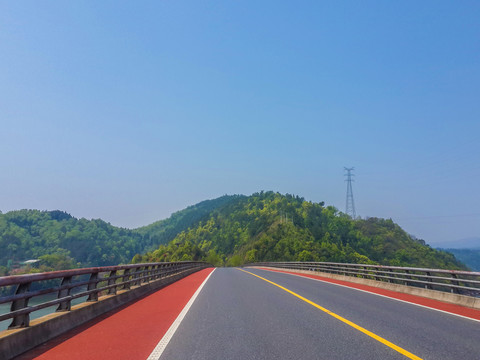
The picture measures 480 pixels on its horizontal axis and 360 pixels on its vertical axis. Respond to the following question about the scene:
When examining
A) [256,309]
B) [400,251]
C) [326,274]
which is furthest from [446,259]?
[256,309]

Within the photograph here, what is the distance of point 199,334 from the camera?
24.6 feet

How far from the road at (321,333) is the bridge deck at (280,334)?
2cm

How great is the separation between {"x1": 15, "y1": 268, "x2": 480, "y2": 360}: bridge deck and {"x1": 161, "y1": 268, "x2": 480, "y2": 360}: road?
2cm

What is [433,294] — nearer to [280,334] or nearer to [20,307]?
[280,334]

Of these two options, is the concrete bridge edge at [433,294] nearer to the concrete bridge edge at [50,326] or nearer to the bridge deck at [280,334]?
the bridge deck at [280,334]

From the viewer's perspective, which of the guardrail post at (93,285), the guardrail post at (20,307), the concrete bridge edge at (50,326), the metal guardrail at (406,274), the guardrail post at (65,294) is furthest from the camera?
the metal guardrail at (406,274)

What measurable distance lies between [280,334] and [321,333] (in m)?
0.80

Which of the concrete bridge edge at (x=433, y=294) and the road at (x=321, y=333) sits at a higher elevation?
the concrete bridge edge at (x=433, y=294)

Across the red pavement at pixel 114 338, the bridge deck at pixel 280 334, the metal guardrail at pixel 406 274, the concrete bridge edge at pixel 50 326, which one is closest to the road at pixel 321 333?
the bridge deck at pixel 280 334

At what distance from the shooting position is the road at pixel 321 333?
6.07 metres

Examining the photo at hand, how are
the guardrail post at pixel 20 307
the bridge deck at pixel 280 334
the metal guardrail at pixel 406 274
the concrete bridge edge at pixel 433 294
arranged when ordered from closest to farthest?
the bridge deck at pixel 280 334
the guardrail post at pixel 20 307
the concrete bridge edge at pixel 433 294
the metal guardrail at pixel 406 274

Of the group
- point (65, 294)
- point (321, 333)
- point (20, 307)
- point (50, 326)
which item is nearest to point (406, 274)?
point (321, 333)

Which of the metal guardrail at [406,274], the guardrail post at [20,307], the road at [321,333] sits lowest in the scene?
the road at [321,333]

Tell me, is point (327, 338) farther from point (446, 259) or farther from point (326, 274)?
point (446, 259)
